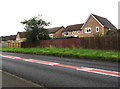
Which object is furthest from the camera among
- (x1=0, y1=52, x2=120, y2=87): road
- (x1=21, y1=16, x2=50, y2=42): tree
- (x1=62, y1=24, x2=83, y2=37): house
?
A: (x1=62, y1=24, x2=83, y2=37): house

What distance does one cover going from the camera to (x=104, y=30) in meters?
34.6

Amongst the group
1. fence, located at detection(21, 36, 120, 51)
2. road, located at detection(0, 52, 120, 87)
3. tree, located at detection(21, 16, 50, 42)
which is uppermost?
tree, located at detection(21, 16, 50, 42)

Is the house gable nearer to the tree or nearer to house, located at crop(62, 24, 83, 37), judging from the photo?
house, located at crop(62, 24, 83, 37)

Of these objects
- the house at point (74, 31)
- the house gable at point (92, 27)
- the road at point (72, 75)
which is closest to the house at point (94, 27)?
the house gable at point (92, 27)

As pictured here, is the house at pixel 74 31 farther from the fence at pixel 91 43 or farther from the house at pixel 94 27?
the fence at pixel 91 43

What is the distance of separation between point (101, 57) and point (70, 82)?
6.69 m

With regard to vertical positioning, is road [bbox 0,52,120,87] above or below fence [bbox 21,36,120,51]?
below

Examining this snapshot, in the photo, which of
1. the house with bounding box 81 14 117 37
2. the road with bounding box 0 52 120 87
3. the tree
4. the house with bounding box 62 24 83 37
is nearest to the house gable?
the house with bounding box 81 14 117 37

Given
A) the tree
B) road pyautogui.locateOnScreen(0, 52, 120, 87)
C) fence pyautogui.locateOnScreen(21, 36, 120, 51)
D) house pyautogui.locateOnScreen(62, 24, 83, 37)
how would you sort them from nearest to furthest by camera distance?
road pyautogui.locateOnScreen(0, 52, 120, 87) → fence pyautogui.locateOnScreen(21, 36, 120, 51) → the tree → house pyautogui.locateOnScreen(62, 24, 83, 37)

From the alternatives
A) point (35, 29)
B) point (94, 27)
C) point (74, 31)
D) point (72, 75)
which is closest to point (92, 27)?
point (94, 27)

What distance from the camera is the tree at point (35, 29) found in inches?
992

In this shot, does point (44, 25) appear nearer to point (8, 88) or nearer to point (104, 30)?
point (104, 30)

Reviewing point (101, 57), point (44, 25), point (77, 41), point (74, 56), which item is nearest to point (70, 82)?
point (101, 57)

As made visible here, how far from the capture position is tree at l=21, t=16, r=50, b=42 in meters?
25.2
